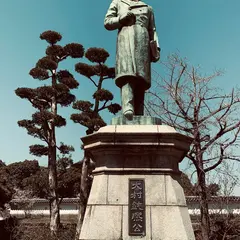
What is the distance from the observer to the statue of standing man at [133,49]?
4.88m

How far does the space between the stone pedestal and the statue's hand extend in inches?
75.3

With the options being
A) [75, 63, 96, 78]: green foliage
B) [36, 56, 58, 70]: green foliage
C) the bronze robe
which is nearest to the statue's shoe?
the bronze robe

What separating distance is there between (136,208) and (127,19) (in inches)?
123

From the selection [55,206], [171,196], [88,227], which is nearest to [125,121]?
[171,196]

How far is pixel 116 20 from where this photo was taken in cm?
509

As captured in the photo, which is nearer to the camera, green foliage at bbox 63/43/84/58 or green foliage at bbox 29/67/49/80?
green foliage at bbox 29/67/49/80

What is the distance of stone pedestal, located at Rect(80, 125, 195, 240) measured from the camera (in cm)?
391

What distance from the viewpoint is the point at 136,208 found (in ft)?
13.1

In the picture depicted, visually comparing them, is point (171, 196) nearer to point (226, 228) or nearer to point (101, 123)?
point (226, 228)

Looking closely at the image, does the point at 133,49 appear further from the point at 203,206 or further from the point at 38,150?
the point at 38,150

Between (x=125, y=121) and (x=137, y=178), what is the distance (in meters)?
0.93

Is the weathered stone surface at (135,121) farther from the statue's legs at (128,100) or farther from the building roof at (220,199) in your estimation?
the building roof at (220,199)

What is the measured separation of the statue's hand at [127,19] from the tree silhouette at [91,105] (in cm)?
1015

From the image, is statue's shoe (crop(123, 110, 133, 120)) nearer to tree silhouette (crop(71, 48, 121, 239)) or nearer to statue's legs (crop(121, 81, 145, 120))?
statue's legs (crop(121, 81, 145, 120))
